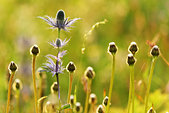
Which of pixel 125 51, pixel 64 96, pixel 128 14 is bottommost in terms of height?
pixel 64 96

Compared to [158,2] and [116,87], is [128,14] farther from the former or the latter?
[116,87]

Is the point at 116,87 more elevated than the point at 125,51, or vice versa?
the point at 125,51

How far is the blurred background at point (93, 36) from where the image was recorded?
157cm

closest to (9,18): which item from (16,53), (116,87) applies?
(16,53)

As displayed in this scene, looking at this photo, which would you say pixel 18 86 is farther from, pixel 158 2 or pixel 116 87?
pixel 158 2

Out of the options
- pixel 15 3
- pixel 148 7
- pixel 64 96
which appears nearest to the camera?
pixel 64 96

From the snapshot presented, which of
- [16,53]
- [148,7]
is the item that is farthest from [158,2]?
[16,53]

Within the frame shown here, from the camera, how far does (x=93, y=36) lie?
6.85ft

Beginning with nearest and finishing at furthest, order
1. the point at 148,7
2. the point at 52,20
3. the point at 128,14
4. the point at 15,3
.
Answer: the point at 52,20, the point at 128,14, the point at 148,7, the point at 15,3

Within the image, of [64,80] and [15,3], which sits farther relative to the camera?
[15,3]

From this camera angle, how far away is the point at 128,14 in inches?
82.7

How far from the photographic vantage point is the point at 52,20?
59 centimetres

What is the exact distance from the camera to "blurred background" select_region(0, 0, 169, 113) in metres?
1.57

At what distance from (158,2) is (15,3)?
1083 millimetres
